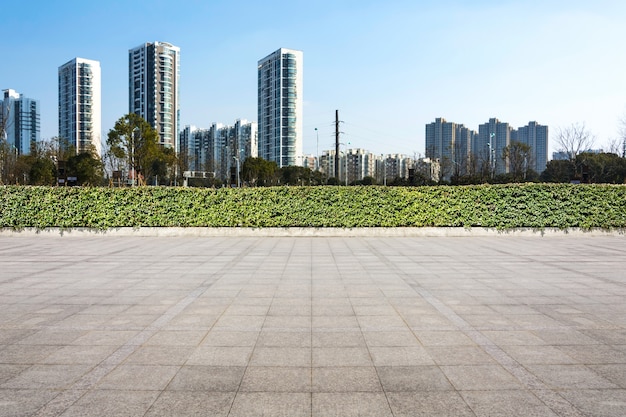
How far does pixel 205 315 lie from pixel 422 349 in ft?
9.41

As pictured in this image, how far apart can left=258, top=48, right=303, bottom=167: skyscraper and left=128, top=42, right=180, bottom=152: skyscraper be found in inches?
787

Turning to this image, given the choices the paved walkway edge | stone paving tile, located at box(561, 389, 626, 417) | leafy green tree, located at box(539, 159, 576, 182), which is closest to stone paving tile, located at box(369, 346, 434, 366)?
stone paving tile, located at box(561, 389, 626, 417)

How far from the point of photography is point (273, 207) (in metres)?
17.7

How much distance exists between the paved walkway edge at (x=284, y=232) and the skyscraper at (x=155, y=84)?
8761 centimetres

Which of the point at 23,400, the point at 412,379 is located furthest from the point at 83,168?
the point at 412,379

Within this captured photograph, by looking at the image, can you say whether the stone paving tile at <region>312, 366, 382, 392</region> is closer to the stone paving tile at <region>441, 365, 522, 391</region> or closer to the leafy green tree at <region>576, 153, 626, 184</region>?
the stone paving tile at <region>441, 365, 522, 391</region>

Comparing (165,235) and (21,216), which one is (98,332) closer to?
(165,235)

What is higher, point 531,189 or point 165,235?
point 531,189

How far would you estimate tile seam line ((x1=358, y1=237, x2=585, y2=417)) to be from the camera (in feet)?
11.4

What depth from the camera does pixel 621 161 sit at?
42.1 metres

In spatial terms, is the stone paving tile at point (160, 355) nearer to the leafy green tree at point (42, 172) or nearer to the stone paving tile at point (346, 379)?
the stone paving tile at point (346, 379)

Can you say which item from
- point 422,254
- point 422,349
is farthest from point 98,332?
point 422,254

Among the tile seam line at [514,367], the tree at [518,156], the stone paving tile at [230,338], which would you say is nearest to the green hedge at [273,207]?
the tile seam line at [514,367]

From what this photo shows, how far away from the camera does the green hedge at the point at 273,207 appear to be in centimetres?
1739
